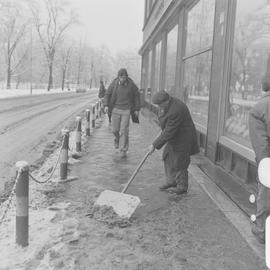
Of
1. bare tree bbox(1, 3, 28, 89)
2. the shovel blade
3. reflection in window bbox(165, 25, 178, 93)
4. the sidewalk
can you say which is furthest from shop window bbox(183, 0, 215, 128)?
bare tree bbox(1, 3, 28, 89)

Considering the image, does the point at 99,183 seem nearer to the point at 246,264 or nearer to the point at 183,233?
the point at 183,233

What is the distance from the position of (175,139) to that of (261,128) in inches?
80.7

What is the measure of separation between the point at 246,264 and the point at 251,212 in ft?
4.95

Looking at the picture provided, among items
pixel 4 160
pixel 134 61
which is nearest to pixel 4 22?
pixel 134 61

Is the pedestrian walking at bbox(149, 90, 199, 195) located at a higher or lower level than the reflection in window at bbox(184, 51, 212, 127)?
lower

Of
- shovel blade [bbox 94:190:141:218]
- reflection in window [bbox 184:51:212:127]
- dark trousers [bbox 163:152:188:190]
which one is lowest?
shovel blade [bbox 94:190:141:218]

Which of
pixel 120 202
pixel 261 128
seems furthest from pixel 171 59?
pixel 261 128

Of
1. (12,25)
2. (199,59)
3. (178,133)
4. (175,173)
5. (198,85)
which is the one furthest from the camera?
(12,25)

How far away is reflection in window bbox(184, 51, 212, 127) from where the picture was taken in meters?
9.79

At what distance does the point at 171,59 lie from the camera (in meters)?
16.1

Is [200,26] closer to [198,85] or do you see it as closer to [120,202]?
[198,85]

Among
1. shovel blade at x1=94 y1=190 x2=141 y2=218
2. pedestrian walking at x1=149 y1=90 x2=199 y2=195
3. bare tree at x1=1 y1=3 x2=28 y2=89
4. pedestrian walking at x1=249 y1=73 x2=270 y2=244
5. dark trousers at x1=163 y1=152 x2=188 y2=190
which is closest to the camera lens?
pedestrian walking at x1=249 y1=73 x2=270 y2=244

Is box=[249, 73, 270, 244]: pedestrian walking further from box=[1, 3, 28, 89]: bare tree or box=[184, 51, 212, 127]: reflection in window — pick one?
box=[1, 3, 28, 89]: bare tree

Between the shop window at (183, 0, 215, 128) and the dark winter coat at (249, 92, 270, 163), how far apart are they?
18.0 feet
